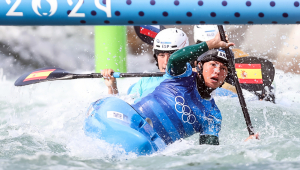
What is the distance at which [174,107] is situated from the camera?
2.71 m

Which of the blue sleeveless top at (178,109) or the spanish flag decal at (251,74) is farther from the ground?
the spanish flag decal at (251,74)

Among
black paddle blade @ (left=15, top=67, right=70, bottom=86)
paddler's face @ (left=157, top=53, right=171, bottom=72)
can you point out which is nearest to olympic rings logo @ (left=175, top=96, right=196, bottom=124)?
paddler's face @ (left=157, top=53, right=171, bottom=72)

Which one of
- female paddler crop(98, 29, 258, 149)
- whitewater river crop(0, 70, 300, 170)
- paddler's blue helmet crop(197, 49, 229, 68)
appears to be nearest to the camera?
whitewater river crop(0, 70, 300, 170)

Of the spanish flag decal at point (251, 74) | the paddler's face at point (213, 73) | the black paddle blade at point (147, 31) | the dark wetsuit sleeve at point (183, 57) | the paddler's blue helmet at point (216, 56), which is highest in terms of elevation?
the black paddle blade at point (147, 31)

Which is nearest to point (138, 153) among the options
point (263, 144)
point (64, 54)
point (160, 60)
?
point (263, 144)

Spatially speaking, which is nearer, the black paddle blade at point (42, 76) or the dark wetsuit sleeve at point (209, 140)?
the dark wetsuit sleeve at point (209, 140)

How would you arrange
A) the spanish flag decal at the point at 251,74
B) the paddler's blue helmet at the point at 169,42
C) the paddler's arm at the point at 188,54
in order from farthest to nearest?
the spanish flag decal at the point at 251,74
the paddler's blue helmet at the point at 169,42
the paddler's arm at the point at 188,54

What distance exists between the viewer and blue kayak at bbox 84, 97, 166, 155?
2.32 m

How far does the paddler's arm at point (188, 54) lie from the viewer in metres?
2.31

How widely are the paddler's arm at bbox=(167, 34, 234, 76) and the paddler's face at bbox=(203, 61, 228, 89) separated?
18 centimetres

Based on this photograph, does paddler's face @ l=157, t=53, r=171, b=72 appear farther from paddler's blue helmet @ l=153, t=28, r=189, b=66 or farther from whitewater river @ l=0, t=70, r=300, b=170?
whitewater river @ l=0, t=70, r=300, b=170

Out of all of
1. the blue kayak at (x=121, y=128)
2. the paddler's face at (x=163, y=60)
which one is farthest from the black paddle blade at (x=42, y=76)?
the blue kayak at (x=121, y=128)

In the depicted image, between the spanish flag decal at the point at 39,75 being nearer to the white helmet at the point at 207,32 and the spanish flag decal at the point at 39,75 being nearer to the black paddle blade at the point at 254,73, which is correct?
the white helmet at the point at 207,32

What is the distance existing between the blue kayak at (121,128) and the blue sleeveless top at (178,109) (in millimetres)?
175
